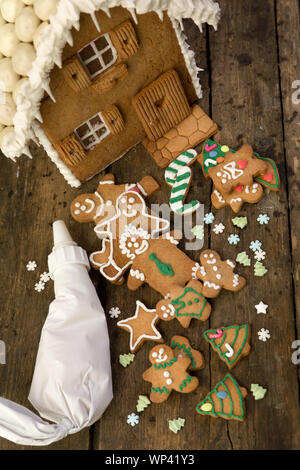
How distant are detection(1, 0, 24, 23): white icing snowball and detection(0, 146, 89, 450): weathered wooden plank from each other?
17.4 inches

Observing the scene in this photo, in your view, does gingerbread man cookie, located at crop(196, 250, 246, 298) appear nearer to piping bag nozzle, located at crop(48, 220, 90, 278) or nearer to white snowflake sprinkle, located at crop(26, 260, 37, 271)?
piping bag nozzle, located at crop(48, 220, 90, 278)

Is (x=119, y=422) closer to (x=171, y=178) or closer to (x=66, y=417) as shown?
(x=66, y=417)

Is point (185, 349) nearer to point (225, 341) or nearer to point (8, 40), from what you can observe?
point (225, 341)

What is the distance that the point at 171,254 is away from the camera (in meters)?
1.13

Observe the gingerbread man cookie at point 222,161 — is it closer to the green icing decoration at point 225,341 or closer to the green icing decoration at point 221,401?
the green icing decoration at point 225,341

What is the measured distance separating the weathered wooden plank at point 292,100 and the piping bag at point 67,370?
1.36 feet

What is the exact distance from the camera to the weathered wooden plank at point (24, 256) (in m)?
1.13

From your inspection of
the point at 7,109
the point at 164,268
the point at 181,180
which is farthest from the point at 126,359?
the point at 7,109

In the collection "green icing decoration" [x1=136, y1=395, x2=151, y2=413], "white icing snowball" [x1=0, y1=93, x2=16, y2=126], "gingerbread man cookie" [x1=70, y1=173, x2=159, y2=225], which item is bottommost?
"green icing decoration" [x1=136, y1=395, x2=151, y2=413]

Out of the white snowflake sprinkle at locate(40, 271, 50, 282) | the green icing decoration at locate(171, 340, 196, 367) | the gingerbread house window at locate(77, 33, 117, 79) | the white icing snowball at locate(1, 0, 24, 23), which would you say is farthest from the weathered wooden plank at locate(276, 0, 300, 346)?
the white icing snowball at locate(1, 0, 24, 23)

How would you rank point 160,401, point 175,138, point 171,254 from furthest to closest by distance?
point 175,138 < point 171,254 < point 160,401

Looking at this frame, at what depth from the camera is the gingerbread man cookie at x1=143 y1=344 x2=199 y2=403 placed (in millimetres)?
1018

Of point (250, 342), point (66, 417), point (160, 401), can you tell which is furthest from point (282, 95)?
point (66, 417)

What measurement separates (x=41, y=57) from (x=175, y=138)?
0.43m
